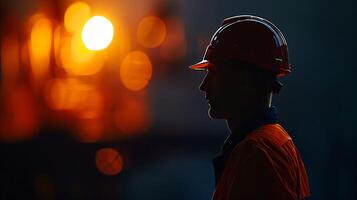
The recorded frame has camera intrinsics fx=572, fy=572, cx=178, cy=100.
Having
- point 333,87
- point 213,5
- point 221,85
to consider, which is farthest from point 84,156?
point 221,85

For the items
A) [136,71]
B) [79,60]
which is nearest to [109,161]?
[136,71]

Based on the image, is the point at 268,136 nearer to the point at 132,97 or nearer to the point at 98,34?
Result: the point at 132,97

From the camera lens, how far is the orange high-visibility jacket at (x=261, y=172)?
5.56 feet

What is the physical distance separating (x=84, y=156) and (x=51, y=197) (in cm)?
61

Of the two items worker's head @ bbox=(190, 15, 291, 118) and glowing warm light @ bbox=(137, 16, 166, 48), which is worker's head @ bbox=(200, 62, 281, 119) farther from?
glowing warm light @ bbox=(137, 16, 166, 48)

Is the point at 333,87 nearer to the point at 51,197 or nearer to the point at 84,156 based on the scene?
the point at 84,156

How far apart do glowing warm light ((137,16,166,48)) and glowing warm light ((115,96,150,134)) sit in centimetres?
75

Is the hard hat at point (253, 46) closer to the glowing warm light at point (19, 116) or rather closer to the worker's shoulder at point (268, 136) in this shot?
the worker's shoulder at point (268, 136)

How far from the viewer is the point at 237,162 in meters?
1.75

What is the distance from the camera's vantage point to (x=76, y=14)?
23.8 feet

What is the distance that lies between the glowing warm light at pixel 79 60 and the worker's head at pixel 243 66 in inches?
193

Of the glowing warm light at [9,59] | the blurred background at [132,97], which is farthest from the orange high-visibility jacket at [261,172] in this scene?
the glowing warm light at [9,59]

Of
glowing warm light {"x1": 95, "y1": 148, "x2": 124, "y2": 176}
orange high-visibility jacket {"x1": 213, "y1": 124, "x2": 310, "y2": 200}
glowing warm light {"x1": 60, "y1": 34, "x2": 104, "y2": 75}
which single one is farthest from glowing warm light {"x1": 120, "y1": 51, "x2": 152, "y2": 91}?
orange high-visibility jacket {"x1": 213, "y1": 124, "x2": 310, "y2": 200}

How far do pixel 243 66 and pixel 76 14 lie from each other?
17.7ft
